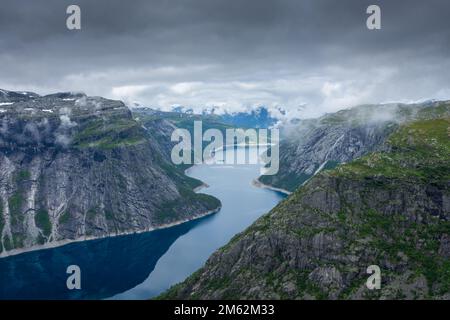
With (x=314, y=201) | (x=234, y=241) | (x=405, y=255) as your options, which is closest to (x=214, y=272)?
(x=234, y=241)

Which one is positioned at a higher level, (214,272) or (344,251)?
(344,251)
